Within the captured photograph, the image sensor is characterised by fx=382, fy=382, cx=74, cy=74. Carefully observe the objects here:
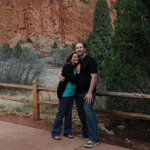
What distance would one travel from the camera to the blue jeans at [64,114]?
22.2ft

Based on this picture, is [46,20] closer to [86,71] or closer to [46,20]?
[46,20]

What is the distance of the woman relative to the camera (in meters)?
6.54

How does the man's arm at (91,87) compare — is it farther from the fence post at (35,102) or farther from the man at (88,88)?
the fence post at (35,102)

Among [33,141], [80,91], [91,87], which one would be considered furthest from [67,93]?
[33,141]

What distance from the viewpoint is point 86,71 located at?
250 inches

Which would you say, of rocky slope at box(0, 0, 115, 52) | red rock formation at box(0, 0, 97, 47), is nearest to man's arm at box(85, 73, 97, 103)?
rocky slope at box(0, 0, 115, 52)

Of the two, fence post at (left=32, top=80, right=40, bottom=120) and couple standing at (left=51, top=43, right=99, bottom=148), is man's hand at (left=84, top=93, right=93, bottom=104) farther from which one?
fence post at (left=32, top=80, right=40, bottom=120)

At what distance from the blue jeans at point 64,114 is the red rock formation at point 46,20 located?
23.2m

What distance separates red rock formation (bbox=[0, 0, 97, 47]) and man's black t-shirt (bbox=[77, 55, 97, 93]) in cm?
2361

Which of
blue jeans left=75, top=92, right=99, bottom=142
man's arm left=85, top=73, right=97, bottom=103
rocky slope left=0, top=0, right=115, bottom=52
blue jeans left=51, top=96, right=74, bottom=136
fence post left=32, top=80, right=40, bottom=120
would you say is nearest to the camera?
man's arm left=85, top=73, right=97, bottom=103

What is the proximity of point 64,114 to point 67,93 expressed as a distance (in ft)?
1.42

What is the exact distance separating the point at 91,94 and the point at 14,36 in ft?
79.7

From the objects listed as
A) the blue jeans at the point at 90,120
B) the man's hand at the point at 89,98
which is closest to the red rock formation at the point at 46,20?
the blue jeans at the point at 90,120

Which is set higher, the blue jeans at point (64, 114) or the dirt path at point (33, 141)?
the blue jeans at point (64, 114)
